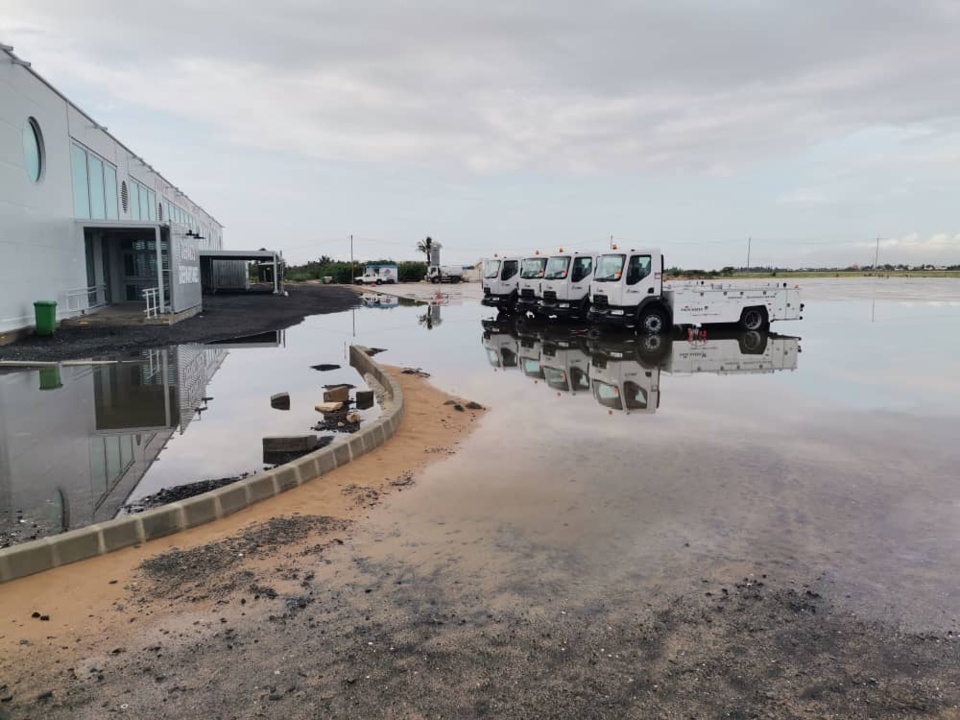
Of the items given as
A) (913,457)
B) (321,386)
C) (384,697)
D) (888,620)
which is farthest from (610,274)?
(384,697)

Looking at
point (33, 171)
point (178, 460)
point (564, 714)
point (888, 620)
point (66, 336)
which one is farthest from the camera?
point (33, 171)

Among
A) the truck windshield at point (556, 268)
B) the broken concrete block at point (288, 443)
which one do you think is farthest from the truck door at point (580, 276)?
the broken concrete block at point (288, 443)

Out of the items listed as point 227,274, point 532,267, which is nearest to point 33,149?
point 532,267

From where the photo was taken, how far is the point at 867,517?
613cm

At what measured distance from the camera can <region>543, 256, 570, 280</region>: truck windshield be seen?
2472 centimetres

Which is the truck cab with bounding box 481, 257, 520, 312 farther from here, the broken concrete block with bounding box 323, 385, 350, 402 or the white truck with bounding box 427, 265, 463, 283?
the white truck with bounding box 427, 265, 463, 283

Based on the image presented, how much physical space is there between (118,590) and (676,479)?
5246mm

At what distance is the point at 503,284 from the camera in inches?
1171

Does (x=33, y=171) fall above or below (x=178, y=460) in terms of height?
above

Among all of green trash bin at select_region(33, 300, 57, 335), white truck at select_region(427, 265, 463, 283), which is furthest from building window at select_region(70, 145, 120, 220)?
white truck at select_region(427, 265, 463, 283)

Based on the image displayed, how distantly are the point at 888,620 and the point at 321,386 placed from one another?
1051 centimetres

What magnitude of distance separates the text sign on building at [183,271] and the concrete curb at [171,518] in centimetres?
1969

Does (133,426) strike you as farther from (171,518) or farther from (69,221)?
(69,221)

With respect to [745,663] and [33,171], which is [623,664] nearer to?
[745,663]
